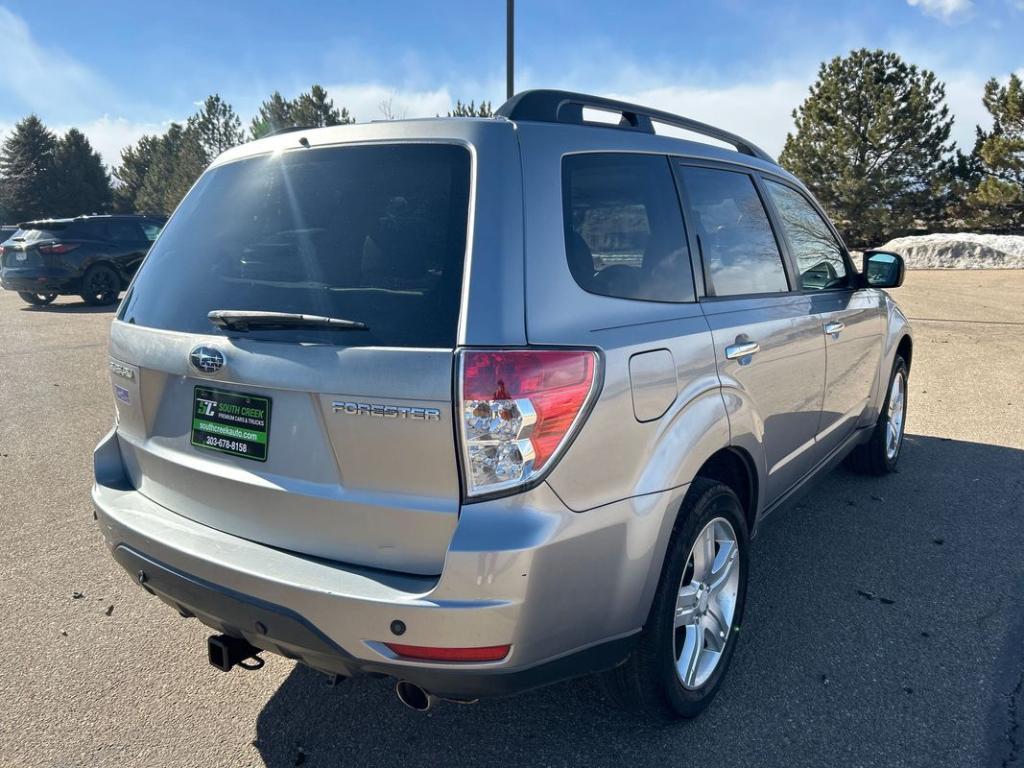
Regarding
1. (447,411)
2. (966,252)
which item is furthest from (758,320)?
(966,252)

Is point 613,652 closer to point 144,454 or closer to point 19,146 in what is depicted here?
point 144,454

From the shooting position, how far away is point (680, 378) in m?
2.32

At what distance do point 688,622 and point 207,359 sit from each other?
1.72 m

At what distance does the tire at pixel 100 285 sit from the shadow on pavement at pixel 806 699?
1495 cm

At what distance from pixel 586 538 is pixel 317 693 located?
1.39m

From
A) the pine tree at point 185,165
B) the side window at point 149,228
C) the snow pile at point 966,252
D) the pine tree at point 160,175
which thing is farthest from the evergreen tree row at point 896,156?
the pine tree at point 160,175

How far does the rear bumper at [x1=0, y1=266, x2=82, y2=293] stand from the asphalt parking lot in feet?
39.7

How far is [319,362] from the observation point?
1.98 metres

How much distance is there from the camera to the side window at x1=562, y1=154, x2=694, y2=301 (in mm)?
2188

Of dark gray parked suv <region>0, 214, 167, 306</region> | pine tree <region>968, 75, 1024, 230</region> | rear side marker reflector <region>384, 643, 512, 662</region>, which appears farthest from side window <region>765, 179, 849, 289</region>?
pine tree <region>968, 75, 1024, 230</region>

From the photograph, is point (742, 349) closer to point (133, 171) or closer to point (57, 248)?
point (57, 248)

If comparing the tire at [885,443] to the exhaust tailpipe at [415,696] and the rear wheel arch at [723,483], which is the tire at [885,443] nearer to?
the rear wheel arch at [723,483]

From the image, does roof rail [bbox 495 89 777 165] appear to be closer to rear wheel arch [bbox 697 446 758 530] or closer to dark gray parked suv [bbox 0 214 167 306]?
rear wheel arch [bbox 697 446 758 530]

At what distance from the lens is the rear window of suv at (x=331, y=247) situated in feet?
6.46
